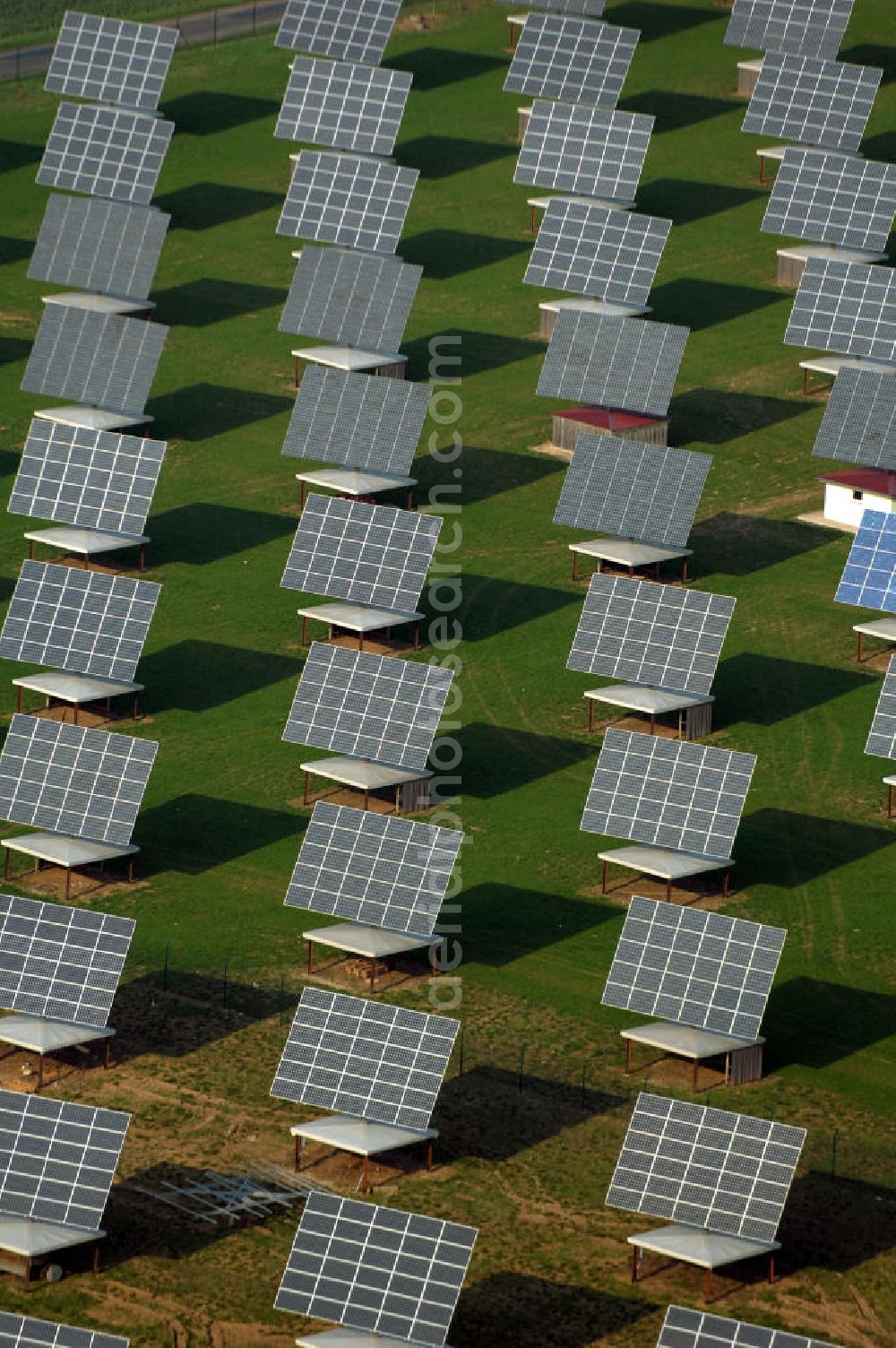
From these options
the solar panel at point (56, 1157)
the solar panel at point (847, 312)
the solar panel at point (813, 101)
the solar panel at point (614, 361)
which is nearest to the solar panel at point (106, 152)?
the solar panel at point (614, 361)

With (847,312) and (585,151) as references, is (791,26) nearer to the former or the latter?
(585,151)

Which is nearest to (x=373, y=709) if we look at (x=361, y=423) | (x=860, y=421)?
(x=361, y=423)

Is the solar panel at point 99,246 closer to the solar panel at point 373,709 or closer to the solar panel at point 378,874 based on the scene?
the solar panel at point 373,709

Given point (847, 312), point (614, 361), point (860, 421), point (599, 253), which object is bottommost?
point (614, 361)

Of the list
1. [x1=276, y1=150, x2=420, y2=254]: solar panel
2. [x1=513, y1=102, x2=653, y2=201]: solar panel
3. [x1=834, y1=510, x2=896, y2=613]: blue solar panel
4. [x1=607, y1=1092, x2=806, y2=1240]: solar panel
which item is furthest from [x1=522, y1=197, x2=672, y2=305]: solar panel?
[x1=607, y1=1092, x2=806, y2=1240]: solar panel

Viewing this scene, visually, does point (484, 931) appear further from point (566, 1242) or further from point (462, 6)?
point (462, 6)

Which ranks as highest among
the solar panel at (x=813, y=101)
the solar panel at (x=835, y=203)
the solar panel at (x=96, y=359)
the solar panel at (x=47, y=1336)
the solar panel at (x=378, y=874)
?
the solar panel at (x=813, y=101)

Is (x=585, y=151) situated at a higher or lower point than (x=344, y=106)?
higher
